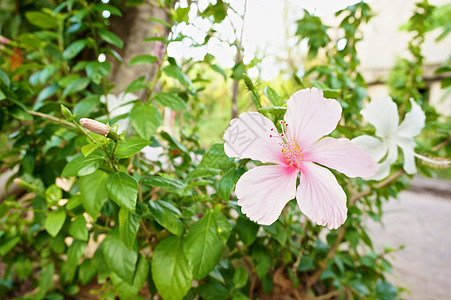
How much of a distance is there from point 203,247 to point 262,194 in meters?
0.22

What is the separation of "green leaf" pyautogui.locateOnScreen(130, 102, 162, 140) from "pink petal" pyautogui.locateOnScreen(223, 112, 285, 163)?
0.27 meters

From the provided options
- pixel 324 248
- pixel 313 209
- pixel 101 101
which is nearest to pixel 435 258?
pixel 324 248

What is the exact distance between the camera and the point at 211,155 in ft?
1.86

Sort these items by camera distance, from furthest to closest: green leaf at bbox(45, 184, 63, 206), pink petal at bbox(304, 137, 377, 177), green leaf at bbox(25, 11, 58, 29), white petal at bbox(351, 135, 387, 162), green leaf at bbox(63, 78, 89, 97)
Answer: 1. green leaf at bbox(25, 11, 58, 29)
2. green leaf at bbox(63, 78, 89, 97)
3. green leaf at bbox(45, 184, 63, 206)
4. white petal at bbox(351, 135, 387, 162)
5. pink petal at bbox(304, 137, 377, 177)

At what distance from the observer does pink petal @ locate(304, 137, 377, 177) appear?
394 millimetres

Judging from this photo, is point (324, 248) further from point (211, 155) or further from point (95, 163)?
point (95, 163)

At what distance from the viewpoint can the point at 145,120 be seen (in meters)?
0.65

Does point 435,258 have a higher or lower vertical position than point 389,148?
lower

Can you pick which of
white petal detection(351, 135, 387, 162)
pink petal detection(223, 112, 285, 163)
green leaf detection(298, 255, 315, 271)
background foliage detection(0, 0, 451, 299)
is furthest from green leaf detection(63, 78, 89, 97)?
green leaf detection(298, 255, 315, 271)

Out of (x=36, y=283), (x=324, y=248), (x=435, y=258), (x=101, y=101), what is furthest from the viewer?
(x=435, y=258)

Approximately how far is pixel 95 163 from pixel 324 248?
89cm

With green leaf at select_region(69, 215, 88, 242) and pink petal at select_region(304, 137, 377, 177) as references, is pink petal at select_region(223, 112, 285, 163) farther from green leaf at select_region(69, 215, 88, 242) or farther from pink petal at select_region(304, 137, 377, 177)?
green leaf at select_region(69, 215, 88, 242)

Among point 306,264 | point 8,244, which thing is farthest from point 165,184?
point 8,244

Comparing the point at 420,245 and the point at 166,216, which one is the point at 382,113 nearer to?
the point at 166,216
